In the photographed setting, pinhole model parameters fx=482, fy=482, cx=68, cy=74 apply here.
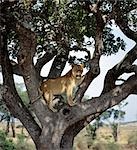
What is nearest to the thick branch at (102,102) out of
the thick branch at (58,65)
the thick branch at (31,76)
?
the thick branch at (31,76)

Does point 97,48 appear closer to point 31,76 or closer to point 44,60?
point 31,76

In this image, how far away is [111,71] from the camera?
33.1 ft

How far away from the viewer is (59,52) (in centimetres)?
1015

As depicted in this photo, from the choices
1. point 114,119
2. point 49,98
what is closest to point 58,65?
point 49,98

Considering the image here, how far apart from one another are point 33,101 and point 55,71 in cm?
167

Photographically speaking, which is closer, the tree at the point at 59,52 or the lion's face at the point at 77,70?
the tree at the point at 59,52

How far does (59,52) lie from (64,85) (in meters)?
1.01

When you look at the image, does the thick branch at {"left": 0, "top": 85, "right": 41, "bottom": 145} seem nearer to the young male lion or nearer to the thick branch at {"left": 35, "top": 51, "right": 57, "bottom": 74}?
the young male lion

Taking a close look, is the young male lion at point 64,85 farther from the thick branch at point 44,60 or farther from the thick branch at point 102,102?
the thick branch at point 44,60

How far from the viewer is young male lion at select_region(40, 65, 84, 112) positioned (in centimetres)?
925

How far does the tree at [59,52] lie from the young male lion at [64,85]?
0.60 feet

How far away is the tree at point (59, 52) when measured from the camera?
29.3ft

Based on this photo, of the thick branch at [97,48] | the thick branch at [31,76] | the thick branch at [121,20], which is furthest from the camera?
the thick branch at [97,48]

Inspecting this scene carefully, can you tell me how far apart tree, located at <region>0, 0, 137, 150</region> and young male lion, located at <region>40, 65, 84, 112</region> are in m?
0.18
